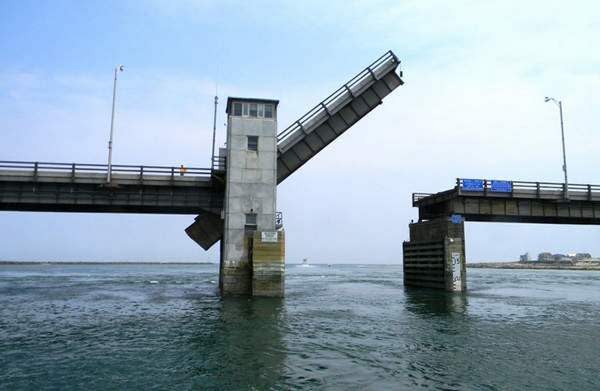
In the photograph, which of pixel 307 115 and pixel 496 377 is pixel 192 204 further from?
pixel 496 377

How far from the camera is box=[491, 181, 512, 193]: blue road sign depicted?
4122 centimetres

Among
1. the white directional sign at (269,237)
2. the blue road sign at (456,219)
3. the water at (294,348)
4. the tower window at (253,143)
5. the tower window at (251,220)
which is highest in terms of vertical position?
the tower window at (253,143)

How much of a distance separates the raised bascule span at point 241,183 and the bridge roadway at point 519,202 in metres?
13.7

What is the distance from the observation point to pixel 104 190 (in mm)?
32781

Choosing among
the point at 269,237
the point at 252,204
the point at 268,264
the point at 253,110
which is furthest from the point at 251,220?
the point at 253,110

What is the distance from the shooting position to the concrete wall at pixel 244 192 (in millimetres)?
30797

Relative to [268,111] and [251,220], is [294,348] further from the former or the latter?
[268,111]

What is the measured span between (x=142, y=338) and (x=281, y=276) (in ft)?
46.6

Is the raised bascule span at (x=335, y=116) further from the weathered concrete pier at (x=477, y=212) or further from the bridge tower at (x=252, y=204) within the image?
the weathered concrete pier at (x=477, y=212)

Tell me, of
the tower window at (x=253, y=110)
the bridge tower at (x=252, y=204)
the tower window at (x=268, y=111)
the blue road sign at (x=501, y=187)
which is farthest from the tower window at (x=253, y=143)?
the blue road sign at (x=501, y=187)

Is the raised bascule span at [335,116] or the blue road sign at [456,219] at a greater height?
the raised bascule span at [335,116]

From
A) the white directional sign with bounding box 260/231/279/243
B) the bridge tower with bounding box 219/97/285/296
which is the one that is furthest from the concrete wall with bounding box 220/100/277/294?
the white directional sign with bounding box 260/231/279/243

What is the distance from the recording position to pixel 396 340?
56.0 ft

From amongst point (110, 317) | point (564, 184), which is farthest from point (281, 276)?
point (564, 184)
